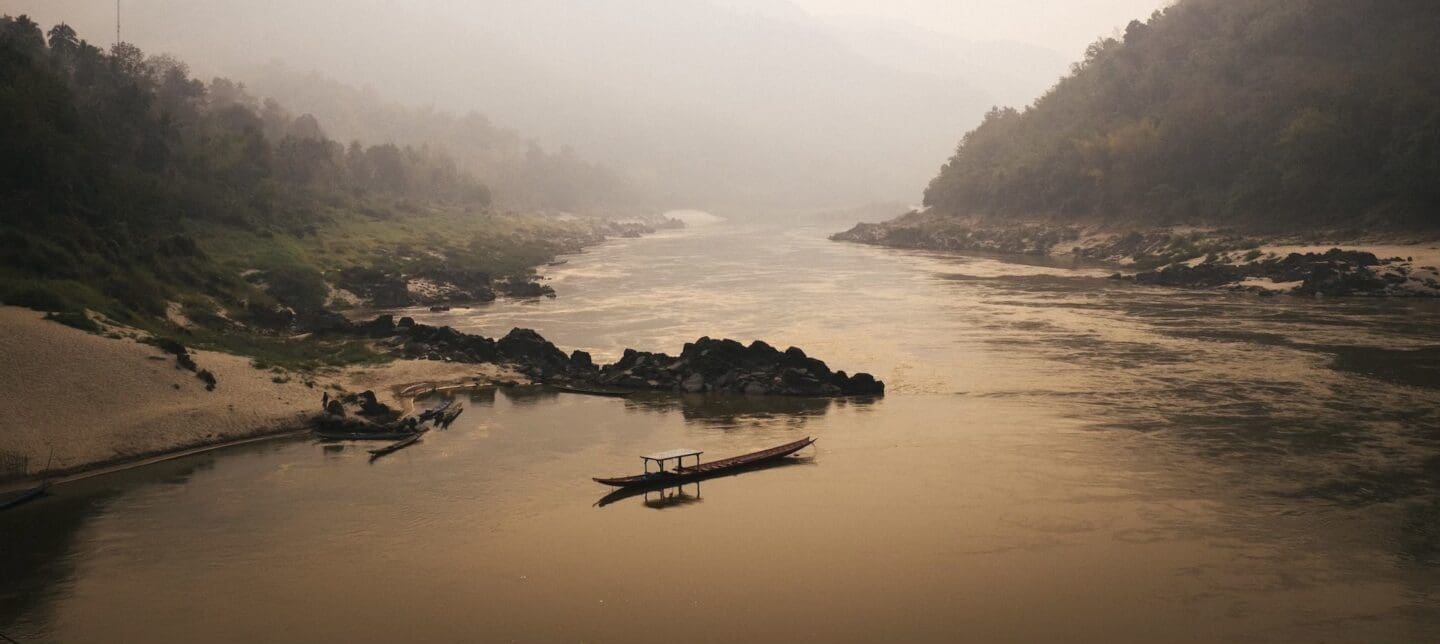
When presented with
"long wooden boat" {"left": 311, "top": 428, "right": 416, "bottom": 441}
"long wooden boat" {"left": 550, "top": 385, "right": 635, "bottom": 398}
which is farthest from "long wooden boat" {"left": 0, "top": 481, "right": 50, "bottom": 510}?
"long wooden boat" {"left": 550, "top": 385, "right": 635, "bottom": 398}

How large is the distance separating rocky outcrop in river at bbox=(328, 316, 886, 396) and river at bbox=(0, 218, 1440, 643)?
1288mm

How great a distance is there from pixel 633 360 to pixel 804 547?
19079 millimetres

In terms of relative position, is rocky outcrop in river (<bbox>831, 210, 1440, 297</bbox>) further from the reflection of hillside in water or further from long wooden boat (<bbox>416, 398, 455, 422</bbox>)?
the reflection of hillside in water

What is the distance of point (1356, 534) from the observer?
826 inches

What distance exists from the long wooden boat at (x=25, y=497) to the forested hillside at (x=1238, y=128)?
84467 mm

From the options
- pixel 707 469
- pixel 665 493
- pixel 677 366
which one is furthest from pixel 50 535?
pixel 677 366

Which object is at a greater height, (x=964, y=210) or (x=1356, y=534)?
(x=964, y=210)

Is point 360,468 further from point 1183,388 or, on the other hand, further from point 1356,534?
point 1183,388

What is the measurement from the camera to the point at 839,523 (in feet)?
75.0

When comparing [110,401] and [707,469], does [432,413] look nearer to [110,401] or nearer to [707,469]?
[110,401]

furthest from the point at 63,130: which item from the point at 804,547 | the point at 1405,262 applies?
the point at 1405,262

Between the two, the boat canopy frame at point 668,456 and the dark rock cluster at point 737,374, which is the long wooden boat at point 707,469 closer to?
the boat canopy frame at point 668,456

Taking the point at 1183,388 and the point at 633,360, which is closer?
the point at 1183,388

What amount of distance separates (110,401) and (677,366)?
19.3m
